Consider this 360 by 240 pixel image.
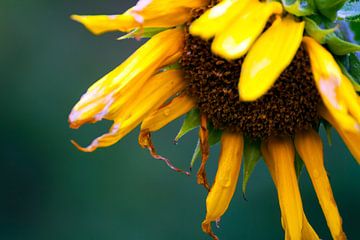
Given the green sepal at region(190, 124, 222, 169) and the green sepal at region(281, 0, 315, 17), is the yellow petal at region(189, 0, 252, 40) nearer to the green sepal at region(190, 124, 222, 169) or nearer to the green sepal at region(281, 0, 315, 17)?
the green sepal at region(281, 0, 315, 17)

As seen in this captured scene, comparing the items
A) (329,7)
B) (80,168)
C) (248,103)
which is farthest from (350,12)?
(80,168)

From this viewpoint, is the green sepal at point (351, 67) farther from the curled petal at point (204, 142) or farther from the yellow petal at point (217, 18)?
the curled petal at point (204, 142)

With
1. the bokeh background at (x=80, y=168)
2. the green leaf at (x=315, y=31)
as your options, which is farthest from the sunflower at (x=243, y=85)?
the bokeh background at (x=80, y=168)

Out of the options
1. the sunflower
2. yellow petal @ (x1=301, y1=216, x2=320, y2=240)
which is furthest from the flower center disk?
yellow petal @ (x1=301, y1=216, x2=320, y2=240)

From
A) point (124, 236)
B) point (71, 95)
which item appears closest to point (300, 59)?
point (124, 236)

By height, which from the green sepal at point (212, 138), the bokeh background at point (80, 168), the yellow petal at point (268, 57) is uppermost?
the yellow petal at point (268, 57)

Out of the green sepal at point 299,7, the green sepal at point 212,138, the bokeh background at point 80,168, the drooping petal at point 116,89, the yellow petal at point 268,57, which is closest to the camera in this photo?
the yellow petal at point 268,57

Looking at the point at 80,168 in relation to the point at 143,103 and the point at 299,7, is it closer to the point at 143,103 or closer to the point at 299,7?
the point at 143,103
